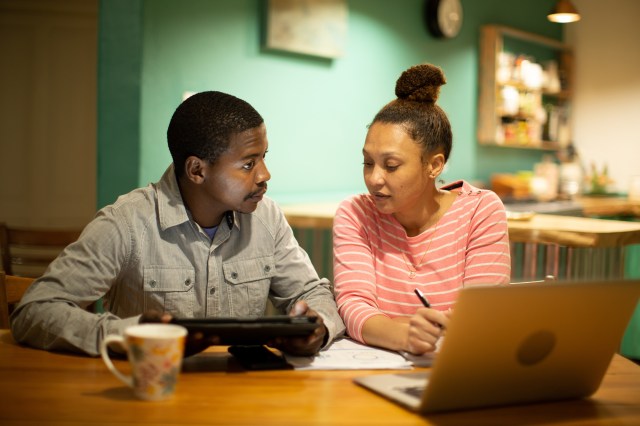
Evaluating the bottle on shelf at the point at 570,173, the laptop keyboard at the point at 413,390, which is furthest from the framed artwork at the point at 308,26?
the laptop keyboard at the point at 413,390

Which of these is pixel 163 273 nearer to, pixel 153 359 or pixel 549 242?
pixel 153 359

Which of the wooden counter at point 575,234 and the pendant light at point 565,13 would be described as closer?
the wooden counter at point 575,234

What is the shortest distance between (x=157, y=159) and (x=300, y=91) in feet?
3.53

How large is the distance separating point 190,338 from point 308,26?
9.63 feet

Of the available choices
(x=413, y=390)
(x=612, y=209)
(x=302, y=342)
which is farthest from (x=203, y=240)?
(x=612, y=209)

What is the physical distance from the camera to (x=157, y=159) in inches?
125

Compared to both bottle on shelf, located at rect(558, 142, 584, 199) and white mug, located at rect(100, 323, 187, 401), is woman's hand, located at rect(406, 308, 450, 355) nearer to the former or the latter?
white mug, located at rect(100, 323, 187, 401)

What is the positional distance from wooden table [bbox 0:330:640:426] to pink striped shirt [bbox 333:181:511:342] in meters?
0.47

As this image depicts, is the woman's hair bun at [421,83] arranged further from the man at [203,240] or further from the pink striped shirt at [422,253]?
the man at [203,240]

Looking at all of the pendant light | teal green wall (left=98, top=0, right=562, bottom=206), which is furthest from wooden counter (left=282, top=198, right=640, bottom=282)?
the pendant light

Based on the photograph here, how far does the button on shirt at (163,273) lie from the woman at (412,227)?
13 centimetres

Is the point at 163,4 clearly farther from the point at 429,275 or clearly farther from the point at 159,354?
the point at 159,354

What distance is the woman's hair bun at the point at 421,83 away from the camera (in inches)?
70.1

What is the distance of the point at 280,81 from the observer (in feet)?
12.5
